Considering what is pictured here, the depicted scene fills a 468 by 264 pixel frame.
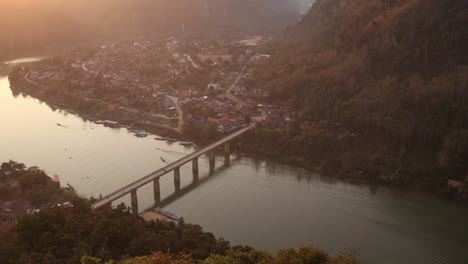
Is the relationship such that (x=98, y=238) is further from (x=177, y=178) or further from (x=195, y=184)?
(x=195, y=184)

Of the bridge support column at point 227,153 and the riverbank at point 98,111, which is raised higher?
the riverbank at point 98,111

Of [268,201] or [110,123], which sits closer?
[268,201]

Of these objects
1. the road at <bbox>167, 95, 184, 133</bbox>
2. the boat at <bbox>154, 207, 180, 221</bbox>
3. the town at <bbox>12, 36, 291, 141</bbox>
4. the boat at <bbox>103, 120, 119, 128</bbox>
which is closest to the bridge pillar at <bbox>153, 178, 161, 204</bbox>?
the boat at <bbox>154, 207, 180, 221</bbox>

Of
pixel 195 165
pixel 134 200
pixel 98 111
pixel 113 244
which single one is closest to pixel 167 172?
pixel 134 200

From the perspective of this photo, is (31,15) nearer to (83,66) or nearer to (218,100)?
(83,66)

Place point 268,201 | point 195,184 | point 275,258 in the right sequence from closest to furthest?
point 275,258 < point 268,201 < point 195,184

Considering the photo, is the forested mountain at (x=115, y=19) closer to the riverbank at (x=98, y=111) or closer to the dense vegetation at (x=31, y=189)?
the riverbank at (x=98, y=111)

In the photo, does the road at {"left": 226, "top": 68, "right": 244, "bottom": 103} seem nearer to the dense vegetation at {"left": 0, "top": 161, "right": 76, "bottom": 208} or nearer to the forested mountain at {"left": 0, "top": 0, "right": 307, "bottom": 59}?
the dense vegetation at {"left": 0, "top": 161, "right": 76, "bottom": 208}

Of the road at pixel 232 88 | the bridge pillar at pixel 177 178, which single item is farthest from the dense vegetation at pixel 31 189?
the road at pixel 232 88
